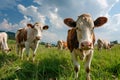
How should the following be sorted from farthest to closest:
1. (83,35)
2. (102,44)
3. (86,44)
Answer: (102,44) < (83,35) < (86,44)

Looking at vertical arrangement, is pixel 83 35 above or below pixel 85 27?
below

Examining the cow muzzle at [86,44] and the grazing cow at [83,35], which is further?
the grazing cow at [83,35]

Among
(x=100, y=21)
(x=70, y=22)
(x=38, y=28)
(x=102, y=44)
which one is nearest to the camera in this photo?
(x=70, y=22)

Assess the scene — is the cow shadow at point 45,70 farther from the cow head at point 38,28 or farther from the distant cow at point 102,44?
the distant cow at point 102,44

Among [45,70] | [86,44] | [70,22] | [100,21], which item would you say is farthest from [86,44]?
[45,70]

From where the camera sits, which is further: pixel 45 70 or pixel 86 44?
pixel 45 70

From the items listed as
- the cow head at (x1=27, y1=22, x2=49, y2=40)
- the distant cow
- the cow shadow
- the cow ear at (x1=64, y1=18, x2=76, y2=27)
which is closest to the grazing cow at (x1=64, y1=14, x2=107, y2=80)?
the cow ear at (x1=64, y1=18, x2=76, y2=27)

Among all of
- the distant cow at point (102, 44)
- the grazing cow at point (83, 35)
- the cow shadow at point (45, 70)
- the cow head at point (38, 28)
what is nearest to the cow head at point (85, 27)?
the grazing cow at point (83, 35)

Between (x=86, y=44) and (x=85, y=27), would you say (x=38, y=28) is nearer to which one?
(x=85, y=27)

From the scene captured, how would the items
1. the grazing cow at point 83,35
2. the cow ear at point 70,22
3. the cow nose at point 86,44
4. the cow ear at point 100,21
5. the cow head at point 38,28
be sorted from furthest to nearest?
the cow head at point 38,28, the cow ear at point 100,21, the cow ear at point 70,22, the grazing cow at point 83,35, the cow nose at point 86,44

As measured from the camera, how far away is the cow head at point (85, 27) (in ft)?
23.1

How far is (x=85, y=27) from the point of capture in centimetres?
768

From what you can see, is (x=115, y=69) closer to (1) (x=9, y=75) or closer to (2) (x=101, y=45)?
(1) (x=9, y=75)

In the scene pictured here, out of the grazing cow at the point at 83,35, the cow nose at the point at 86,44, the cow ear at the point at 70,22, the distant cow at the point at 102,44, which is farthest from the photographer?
the distant cow at the point at 102,44
